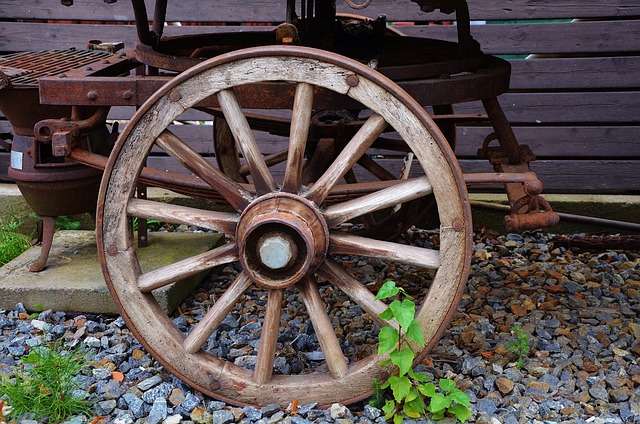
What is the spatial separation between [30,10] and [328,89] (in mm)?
2627

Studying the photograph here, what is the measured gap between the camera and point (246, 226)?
236 cm

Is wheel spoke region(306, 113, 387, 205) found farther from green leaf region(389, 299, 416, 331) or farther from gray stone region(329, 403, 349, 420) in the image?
gray stone region(329, 403, 349, 420)

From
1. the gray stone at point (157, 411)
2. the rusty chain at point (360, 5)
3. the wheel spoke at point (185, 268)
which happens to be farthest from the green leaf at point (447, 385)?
the rusty chain at point (360, 5)

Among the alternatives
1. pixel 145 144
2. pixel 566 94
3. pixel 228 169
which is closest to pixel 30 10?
pixel 228 169

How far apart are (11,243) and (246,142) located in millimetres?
2003

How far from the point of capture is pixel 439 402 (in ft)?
7.65

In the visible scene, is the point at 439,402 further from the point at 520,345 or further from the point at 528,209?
the point at 528,209

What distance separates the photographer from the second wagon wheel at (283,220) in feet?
7.47

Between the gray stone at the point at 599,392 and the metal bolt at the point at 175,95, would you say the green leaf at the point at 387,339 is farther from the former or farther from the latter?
the metal bolt at the point at 175,95

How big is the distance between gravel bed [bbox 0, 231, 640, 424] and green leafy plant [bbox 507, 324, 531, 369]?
2 cm

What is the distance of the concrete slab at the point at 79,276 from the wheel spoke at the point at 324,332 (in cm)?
93

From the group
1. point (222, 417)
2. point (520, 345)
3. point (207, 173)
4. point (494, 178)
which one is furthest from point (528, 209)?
point (222, 417)

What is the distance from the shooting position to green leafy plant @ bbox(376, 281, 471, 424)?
226 cm

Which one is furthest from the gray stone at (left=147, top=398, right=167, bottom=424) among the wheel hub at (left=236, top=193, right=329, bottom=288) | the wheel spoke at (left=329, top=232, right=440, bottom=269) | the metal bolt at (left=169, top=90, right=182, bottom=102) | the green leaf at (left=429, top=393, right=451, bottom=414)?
the metal bolt at (left=169, top=90, right=182, bottom=102)
